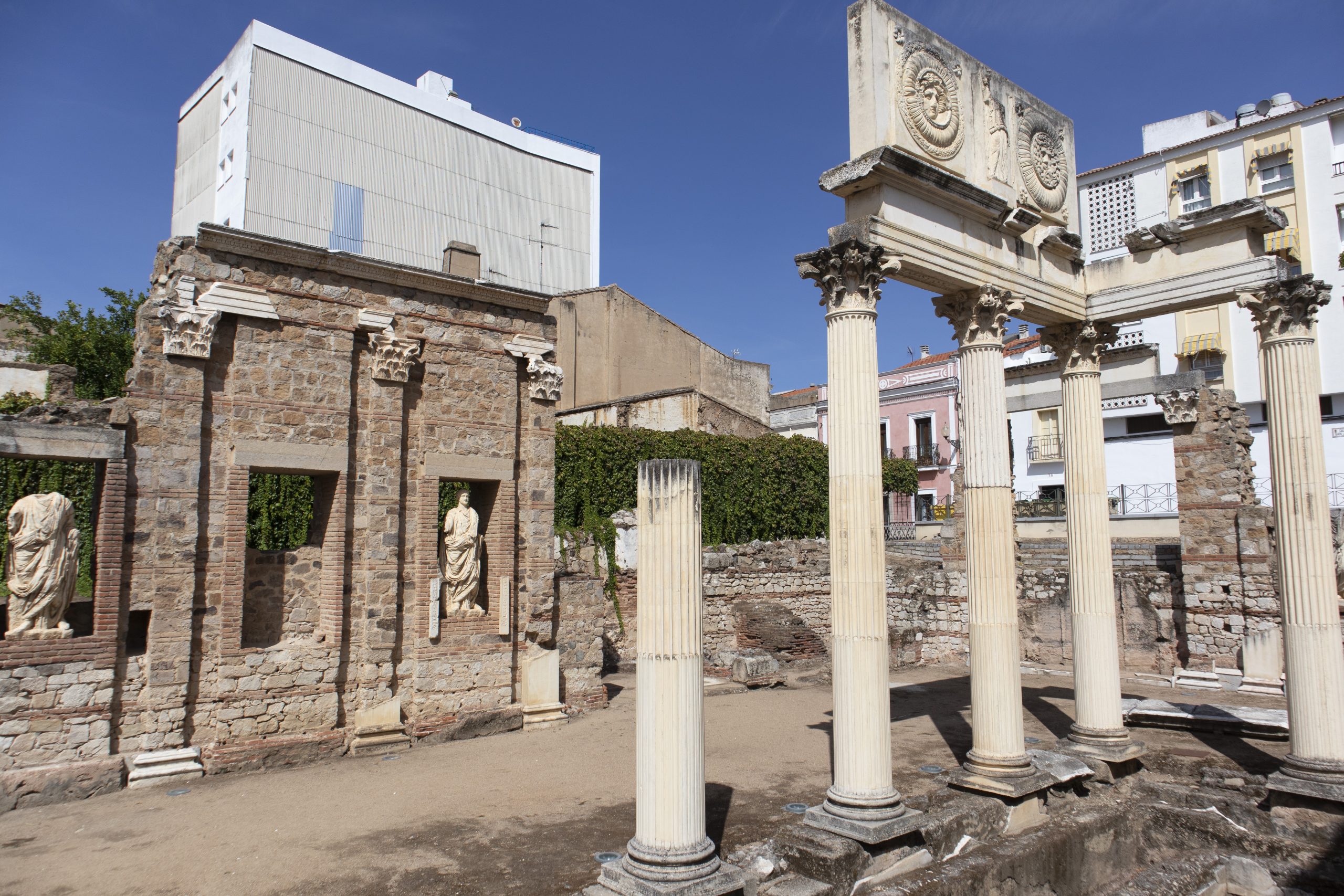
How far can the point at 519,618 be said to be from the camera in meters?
12.1

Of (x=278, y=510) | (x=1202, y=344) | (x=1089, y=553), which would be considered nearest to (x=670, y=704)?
(x=1089, y=553)

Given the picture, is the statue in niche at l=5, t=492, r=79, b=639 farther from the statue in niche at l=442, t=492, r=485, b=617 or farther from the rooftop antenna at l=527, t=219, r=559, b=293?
the rooftop antenna at l=527, t=219, r=559, b=293

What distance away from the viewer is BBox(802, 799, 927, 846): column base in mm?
5910

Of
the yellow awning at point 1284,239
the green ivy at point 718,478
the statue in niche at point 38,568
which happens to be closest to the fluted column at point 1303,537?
the green ivy at point 718,478

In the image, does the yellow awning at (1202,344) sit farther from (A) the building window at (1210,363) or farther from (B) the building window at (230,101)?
(B) the building window at (230,101)

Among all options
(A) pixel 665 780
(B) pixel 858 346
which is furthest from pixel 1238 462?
(A) pixel 665 780

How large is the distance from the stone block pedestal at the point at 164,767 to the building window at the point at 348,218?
2288 centimetres

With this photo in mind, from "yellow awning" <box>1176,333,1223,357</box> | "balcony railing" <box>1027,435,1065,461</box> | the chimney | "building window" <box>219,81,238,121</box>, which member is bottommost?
"balcony railing" <box>1027,435,1065,461</box>

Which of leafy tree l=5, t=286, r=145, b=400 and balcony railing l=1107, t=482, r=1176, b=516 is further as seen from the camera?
balcony railing l=1107, t=482, r=1176, b=516

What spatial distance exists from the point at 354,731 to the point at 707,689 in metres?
6.20

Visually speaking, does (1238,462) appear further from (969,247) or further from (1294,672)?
(969,247)

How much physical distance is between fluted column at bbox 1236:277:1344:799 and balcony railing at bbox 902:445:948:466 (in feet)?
78.6

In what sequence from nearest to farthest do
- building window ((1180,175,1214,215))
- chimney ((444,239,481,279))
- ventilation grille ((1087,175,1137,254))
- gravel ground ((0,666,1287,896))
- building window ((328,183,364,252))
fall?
gravel ground ((0,666,1287,896)) → chimney ((444,239,481,279)) → building window ((1180,175,1214,215)) → ventilation grille ((1087,175,1137,254)) → building window ((328,183,364,252))

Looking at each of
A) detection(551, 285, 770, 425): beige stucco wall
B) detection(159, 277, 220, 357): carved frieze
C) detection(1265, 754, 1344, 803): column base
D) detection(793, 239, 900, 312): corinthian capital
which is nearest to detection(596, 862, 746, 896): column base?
detection(793, 239, 900, 312): corinthian capital
